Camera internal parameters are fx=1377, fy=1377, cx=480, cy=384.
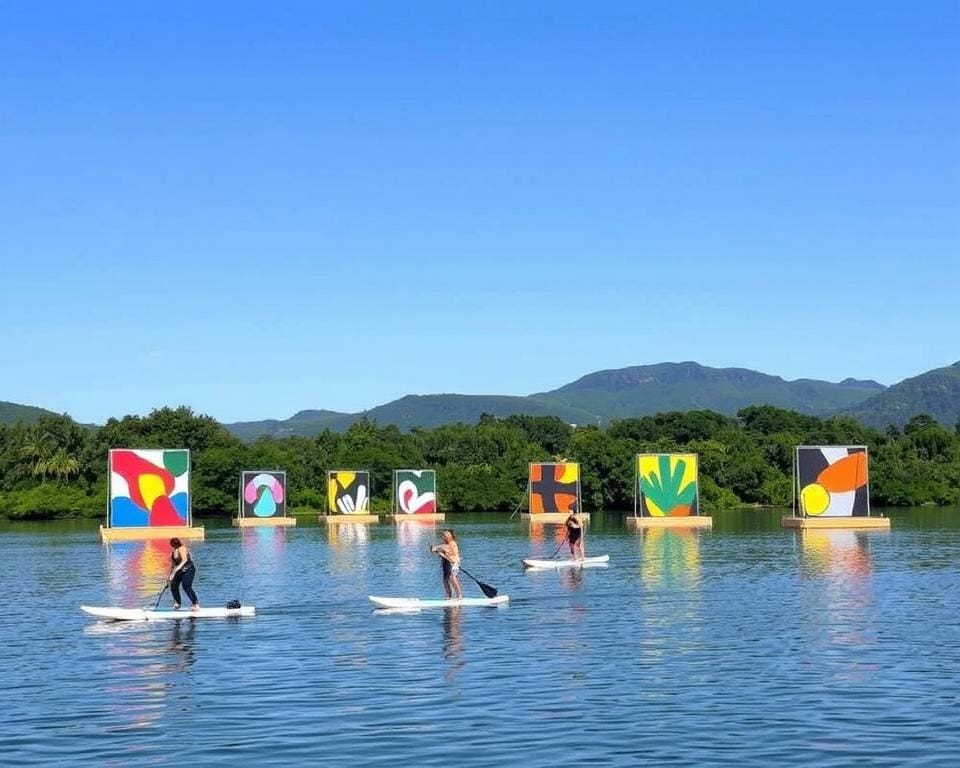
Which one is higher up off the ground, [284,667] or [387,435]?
[387,435]

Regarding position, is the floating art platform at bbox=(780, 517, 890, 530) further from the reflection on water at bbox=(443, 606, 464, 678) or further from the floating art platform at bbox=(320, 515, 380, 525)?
the reflection on water at bbox=(443, 606, 464, 678)

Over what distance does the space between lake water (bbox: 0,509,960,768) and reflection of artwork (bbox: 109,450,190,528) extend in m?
28.6

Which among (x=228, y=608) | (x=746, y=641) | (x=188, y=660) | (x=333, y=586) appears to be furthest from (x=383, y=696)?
(x=333, y=586)

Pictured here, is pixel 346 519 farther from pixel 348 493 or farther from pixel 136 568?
pixel 136 568

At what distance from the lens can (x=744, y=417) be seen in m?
193

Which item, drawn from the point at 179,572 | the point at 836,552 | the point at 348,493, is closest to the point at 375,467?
the point at 348,493

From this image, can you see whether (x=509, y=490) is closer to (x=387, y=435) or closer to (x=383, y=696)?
(x=387, y=435)

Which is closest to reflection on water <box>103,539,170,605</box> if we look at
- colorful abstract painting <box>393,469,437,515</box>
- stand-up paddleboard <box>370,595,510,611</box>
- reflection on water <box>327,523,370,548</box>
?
stand-up paddleboard <box>370,595,510,611</box>

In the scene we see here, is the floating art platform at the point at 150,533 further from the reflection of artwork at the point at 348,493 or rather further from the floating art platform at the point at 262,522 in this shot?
the reflection of artwork at the point at 348,493

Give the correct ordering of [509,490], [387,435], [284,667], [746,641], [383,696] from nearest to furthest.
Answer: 1. [383,696]
2. [284,667]
3. [746,641]
4. [509,490]
5. [387,435]

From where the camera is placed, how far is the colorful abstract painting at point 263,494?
319ft

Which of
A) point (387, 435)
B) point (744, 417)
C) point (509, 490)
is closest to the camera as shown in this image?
point (509, 490)

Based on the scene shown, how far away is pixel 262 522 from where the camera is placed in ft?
318

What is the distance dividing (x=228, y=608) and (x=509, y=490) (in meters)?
94.3
